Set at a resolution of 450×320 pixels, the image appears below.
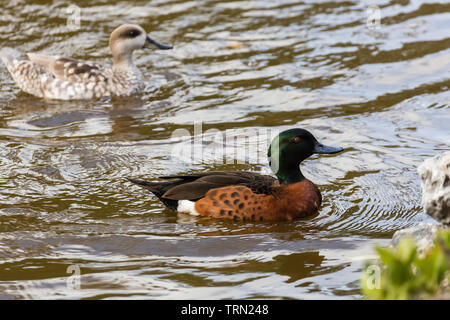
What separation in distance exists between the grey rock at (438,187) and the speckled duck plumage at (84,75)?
706 cm

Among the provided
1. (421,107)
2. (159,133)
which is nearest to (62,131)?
(159,133)

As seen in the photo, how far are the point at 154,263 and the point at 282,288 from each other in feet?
3.82

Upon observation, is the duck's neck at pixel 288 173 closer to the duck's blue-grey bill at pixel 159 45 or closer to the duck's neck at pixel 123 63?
the duck's neck at pixel 123 63

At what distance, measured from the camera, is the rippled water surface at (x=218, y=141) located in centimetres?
614

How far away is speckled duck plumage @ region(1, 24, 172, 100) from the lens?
38.0ft

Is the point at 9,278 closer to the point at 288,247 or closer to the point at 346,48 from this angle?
the point at 288,247

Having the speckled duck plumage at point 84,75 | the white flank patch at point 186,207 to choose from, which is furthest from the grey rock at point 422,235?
the speckled duck plumage at point 84,75

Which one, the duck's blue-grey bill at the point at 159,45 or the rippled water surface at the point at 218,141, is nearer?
the rippled water surface at the point at 218,141

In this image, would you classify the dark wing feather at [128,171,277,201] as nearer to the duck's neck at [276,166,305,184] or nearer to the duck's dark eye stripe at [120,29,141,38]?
the duck's neck at [276,166,305,184]

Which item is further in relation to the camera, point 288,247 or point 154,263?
point 288,247

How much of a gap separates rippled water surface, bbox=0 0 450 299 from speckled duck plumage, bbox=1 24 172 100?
0.78 feet

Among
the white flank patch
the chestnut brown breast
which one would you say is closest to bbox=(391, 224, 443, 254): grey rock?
the chestnut brown breast
